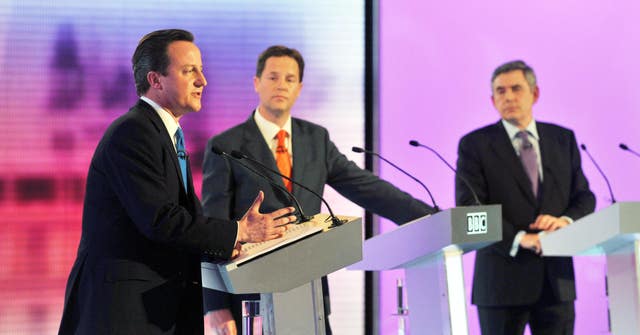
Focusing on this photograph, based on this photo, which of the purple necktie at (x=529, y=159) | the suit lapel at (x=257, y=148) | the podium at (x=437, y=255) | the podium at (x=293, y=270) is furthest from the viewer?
the purple necktie at (x=529, y=159)

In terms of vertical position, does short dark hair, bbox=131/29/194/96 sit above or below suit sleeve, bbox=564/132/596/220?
above

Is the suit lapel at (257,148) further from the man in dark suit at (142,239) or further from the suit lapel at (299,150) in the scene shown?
the man in dark suit at (142,239)

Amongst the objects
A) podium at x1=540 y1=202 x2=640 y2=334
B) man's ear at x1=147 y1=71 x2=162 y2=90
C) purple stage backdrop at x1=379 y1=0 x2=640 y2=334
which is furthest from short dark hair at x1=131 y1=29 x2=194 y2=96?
purple stage backdrop at x1=379 y1=0 x2=640 y2=334

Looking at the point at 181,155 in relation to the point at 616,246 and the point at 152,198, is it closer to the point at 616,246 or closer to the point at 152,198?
the point at 152,198

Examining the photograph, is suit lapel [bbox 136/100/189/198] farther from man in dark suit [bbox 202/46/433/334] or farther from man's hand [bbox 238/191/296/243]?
man in dark suit [bbox 202/46/433/334]

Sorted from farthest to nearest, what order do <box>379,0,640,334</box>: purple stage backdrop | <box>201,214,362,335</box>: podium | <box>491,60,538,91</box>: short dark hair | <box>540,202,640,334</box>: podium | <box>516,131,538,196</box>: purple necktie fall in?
<box>379,0,640,334</box>: purple stage backdrop < <box>491,60,538,91</box>: short dark hair < <box>516,131,538,196</box>: purple necktie < <box>540,202,640,334</box>: podium < <box>201,214,362,335</box>: podium

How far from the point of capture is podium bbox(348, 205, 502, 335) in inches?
137

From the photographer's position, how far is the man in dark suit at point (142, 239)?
2.71 m

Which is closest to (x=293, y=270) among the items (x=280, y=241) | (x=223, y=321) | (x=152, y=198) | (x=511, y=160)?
(x=280, y=241)

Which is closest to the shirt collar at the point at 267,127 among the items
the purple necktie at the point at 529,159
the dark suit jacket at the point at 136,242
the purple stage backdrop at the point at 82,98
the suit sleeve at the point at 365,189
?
the suit sleeve at the point at 365,189

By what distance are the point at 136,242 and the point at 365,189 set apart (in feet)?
6.22

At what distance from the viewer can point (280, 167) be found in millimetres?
4285

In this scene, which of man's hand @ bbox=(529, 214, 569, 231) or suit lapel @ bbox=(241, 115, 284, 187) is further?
man's hand @ bbox=(529, 214, 569, 231)

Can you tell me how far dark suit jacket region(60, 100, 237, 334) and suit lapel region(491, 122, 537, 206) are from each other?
8.11 feet
